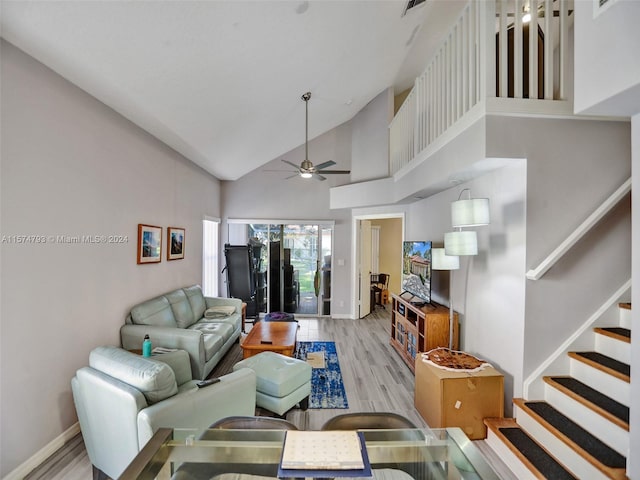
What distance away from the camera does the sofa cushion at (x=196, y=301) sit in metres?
4.32

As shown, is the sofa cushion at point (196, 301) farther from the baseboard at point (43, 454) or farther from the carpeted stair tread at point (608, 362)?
the carpeted stair tread at point (608, 362)

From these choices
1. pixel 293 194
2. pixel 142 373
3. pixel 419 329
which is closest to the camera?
pixel 142 373

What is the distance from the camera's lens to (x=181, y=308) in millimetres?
3963

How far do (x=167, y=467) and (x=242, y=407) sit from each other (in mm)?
1199

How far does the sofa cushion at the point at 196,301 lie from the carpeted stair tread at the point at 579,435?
4017 millimetres

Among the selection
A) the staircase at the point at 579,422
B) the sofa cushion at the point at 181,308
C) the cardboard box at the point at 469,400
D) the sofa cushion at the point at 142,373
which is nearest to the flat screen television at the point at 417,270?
the cardboard box at the point at 469,400

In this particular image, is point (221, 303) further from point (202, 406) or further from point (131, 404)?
point (131, 404)

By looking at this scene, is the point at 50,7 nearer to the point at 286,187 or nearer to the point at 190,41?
the point at 190,41

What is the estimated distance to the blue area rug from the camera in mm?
2975

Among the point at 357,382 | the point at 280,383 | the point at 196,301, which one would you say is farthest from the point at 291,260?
the point at 280,383

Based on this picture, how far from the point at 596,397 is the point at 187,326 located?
4.18 meters

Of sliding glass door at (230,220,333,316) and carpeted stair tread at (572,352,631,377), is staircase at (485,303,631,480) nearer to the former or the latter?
carpeted stair tread at (572,352,631,377)

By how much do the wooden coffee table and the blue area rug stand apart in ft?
1.56

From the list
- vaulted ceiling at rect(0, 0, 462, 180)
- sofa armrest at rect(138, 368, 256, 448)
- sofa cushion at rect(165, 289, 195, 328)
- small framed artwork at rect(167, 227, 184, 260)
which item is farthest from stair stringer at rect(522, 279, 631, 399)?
A: small framed artwork at rect(167, 227, 184, 260)
